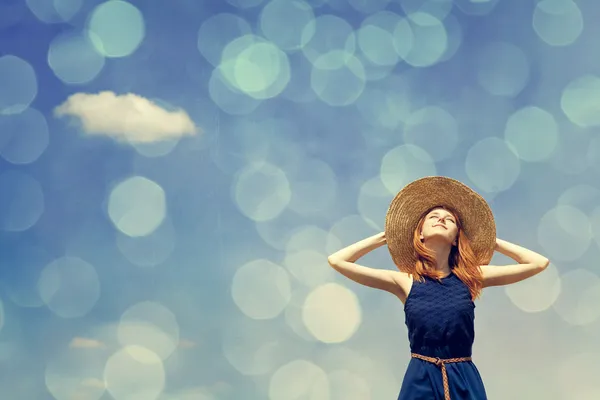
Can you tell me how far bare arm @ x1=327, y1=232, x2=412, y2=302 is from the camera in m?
5.20

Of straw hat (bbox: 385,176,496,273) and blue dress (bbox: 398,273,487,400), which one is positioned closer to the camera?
blue dress (bbox: 398,273,487,400)

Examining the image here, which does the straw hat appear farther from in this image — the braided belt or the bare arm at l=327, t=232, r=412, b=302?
the braided belt

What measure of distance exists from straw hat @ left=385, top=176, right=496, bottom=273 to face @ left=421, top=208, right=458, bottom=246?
0.33 ft

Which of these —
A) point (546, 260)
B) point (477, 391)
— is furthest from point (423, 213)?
point (477, 391)

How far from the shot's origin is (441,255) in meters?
5.26

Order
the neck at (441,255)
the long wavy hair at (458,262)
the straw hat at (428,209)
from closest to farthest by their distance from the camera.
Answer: the long wavy hair at (458,262), the neck at (441,255), the straw hat at (428,209)

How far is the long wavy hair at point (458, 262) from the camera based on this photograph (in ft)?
16.8

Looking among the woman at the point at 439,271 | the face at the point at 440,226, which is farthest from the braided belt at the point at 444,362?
the face at the point at 440,226

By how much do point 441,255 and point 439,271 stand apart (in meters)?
0.13

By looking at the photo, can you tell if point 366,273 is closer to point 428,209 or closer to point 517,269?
point 428,209

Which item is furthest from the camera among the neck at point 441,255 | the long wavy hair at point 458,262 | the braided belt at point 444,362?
the neck at point 441,255

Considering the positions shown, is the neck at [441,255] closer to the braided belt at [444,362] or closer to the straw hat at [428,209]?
the straw hat at [428,209]

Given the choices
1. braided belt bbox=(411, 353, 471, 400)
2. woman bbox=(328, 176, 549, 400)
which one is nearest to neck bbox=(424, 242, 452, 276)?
woman bbox=(328, 176, 549, 400)

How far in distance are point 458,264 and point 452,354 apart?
0.74 meters
